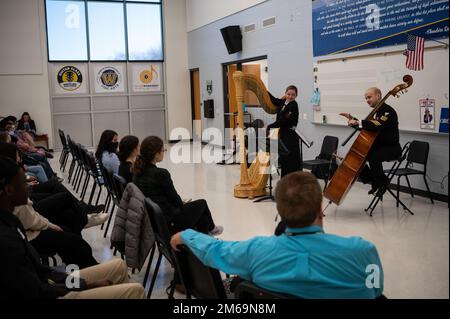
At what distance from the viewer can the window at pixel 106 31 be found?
1372 centimetres

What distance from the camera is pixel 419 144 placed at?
244 inches

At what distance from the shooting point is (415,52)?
6324 millimetres

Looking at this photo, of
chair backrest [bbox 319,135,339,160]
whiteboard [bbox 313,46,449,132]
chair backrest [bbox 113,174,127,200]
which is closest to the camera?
chair backrest [bbox 113,174,127,200]

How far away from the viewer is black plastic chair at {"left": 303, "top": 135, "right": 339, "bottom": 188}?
7.01 metres

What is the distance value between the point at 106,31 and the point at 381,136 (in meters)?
10.2

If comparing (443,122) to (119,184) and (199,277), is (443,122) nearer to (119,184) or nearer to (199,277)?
(119,184)

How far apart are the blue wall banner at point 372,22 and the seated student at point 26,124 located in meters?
A: 7.77

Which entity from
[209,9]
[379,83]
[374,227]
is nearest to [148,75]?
[209,9]

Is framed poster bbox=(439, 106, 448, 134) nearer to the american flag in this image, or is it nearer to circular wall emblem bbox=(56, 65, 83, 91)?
the american flag

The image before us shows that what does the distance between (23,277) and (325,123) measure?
22.7ft

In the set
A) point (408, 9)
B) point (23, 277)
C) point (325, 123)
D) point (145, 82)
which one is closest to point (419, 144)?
point (408, 9)

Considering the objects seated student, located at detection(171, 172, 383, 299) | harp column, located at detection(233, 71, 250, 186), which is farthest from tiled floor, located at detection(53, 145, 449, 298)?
seated student, located at detection(171, 172, 383, 299)

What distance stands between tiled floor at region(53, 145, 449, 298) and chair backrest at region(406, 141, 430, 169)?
1.72ft

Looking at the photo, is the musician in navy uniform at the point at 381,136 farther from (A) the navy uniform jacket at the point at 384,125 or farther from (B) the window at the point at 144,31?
(B) the window at the point at 144,31
